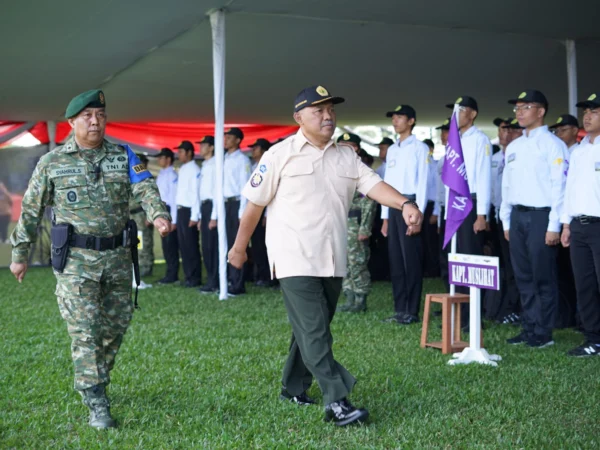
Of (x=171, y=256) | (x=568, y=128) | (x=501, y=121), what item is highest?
(x=501, y=121)

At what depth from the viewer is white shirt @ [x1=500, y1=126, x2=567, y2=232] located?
6102mm

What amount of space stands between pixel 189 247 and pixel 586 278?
6893 mm

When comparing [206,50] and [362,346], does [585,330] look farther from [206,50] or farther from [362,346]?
[206,50]

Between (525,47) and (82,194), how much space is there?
7.12m

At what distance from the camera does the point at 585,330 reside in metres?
5.96

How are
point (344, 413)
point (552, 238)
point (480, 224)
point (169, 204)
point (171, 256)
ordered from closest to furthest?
point (344, 413)
point (552, 238)
point (480, 224)
point (171, 256)
point (169, 204)

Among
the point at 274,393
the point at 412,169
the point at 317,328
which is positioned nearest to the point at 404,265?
the point at 412,169

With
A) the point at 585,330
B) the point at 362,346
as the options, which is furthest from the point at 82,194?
the point at 585,330

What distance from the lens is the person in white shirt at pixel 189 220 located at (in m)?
11.4

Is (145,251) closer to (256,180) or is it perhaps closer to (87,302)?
(87,302)

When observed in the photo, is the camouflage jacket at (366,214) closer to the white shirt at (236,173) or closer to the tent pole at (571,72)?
the white shirt at (236,173)

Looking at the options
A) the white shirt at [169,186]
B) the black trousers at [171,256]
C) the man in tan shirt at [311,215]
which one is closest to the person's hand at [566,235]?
the man in tan shirt at [311,215]

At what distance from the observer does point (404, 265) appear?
7.63 metres

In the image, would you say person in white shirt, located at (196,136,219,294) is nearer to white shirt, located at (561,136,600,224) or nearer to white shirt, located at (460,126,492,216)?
white shirt, located at (460,126,492,216)
